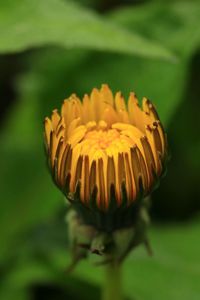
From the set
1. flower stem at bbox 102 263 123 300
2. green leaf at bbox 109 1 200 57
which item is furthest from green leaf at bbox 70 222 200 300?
green leaf at bbox 109 1 200 57

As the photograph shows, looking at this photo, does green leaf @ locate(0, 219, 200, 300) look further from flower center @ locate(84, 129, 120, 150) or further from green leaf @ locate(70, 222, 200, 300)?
flower center @ locate(84, 129, 120, 150)

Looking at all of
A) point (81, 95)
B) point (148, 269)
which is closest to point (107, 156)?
point (148, 269)

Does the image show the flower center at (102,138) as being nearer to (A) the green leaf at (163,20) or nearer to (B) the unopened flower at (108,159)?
(B) the unopened flower at (108,159)

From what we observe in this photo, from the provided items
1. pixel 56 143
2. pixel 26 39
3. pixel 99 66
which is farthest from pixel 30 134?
pixel 56 143

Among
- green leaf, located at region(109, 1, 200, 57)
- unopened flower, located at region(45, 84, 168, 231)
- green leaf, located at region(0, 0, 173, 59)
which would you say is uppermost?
green leaf, located at region(109, 1, 200, 57)

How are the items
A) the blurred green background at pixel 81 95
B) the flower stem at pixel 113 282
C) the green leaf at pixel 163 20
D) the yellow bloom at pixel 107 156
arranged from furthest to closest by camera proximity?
the green leaf at pixel 163 20
the blurred green background at pixel 81 95
the flower stem at pixel 113 282
the yellow bloom at pixel 107 156

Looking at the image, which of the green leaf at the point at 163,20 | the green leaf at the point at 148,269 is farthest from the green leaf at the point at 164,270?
the green leaf at the point at 163,20

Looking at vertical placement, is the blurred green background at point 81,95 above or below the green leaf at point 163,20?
below

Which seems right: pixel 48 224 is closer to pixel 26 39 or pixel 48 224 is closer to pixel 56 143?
pixel 26 39
